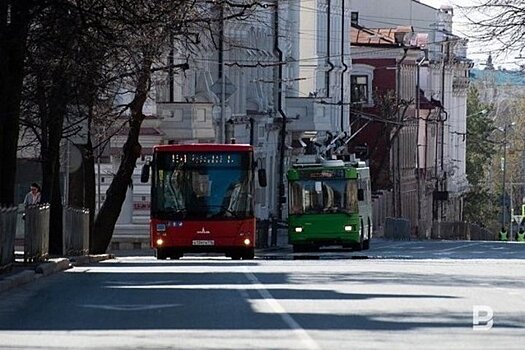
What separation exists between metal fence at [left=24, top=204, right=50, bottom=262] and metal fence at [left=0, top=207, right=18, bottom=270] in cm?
214

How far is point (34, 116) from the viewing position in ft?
126

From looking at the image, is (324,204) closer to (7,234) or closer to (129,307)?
(7,234)

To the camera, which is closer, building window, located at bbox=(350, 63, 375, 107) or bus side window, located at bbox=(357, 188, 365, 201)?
bus side window, located at bbox=(357, 188, 365, 201)

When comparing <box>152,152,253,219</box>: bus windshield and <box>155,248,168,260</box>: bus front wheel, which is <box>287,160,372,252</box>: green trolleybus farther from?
<box>152,152,253,219</box>: bus windshield

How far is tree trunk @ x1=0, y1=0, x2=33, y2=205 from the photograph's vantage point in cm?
2739

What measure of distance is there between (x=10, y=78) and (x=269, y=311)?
1224 cm

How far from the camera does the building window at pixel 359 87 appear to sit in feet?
337

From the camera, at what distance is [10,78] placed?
29.6 metres

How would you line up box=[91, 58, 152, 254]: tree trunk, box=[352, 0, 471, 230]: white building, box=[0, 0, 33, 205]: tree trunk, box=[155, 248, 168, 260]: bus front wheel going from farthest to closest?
box=[352, 0, 471, 230]: white building → box=[91, 58, 152, 254]: tree trunk → box=[155, 248, 168, 260]: bus front wheel → box=[0, 0, 33, 205]: tree trunk

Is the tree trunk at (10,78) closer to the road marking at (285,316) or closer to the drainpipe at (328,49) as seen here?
the road marking at (285,316)

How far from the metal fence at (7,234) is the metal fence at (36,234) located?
84.1 inches

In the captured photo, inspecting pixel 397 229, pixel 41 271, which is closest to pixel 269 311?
pixel 41 271

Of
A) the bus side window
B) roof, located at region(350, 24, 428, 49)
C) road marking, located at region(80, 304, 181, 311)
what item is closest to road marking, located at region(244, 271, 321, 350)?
road marking, located at region(80, 304, 181, 311)

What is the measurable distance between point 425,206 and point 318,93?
24.8 metres
